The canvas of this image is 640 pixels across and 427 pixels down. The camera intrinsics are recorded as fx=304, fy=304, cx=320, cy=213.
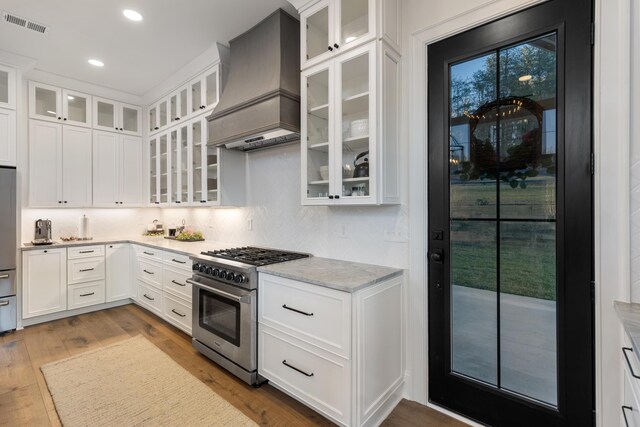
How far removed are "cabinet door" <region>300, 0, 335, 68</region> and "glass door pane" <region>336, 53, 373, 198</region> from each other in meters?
0.29

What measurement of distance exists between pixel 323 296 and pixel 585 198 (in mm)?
1516

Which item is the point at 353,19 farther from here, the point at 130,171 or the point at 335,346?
the point at 130,171

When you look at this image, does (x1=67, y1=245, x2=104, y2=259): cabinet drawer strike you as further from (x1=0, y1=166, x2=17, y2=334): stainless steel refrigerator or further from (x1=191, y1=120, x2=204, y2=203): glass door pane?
(x1=191, y1=120, x2=204, y2=203): glass door pane

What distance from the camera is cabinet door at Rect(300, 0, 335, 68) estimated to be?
231cm

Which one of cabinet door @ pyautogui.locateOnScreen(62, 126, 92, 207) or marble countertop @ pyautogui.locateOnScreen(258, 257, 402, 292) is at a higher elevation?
cabinet door @ pyautogui.locateOnScreen(62, 126, 92, 207)

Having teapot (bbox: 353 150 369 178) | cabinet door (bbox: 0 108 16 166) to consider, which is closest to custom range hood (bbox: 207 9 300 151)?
teapot (bbox: 353 150 369 178)

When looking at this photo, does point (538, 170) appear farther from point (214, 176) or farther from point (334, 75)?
point (214, 176)

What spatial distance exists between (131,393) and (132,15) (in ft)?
10.2

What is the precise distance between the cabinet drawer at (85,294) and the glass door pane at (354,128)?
150 inches

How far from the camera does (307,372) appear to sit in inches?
79.0

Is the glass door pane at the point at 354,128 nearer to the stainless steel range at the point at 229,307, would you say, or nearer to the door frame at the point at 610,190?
the stainless steel range at the point at 229,307

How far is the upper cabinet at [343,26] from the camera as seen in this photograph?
2014mm

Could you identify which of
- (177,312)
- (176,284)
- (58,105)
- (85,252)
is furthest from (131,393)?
(58,105)

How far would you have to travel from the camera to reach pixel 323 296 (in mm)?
1914
